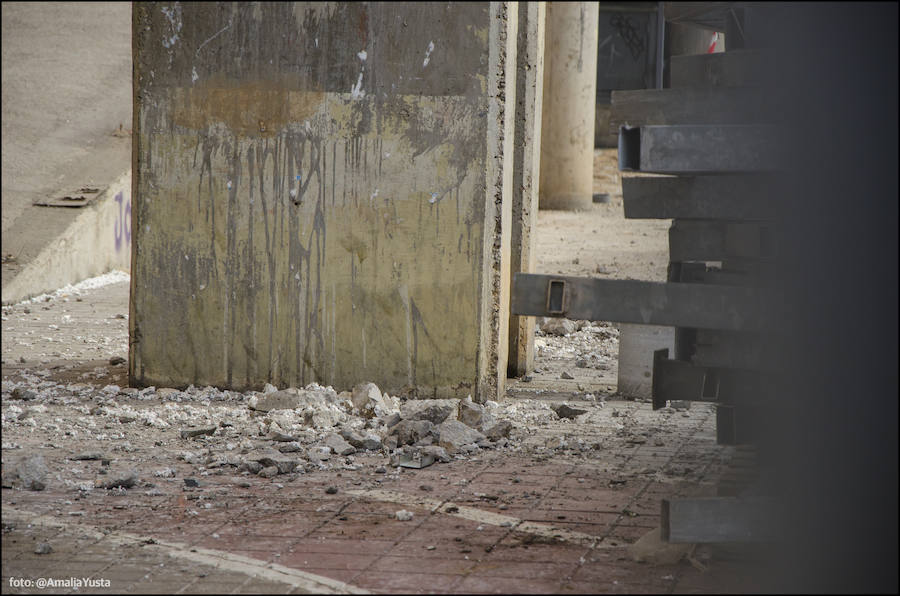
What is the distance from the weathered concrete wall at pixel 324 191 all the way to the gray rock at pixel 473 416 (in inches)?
16.6

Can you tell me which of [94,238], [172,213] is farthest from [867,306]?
[94,238]

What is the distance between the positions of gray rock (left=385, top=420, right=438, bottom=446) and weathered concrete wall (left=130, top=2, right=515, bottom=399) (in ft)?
2.57

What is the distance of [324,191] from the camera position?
524cm

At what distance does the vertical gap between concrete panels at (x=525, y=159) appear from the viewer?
5.75 meters

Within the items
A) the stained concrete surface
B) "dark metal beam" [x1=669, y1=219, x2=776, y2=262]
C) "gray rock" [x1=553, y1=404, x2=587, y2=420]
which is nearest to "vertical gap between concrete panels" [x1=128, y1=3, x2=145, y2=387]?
"gray rock" [x1=553, y1=404, x2=587, y2=420]

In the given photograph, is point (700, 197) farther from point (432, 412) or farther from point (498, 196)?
point (498, 196)

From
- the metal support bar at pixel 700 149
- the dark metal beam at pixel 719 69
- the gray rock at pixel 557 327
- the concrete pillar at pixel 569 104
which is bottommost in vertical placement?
the gray rock at pixel 557 327

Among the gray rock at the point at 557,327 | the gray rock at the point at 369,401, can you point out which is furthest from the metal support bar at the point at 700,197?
the gray rock at the point at 557,327

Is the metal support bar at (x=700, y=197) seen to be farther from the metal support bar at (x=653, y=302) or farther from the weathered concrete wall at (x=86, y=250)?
the weathered concrete wall at (x=86, y=250)

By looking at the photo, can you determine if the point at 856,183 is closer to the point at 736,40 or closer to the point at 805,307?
the point at 805,307

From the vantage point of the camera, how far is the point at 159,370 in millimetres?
5430

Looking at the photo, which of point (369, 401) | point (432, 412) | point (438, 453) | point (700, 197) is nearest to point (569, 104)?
point (369, 401)

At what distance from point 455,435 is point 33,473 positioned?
1692 millimetres

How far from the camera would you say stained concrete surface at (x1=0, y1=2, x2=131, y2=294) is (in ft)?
29.3
